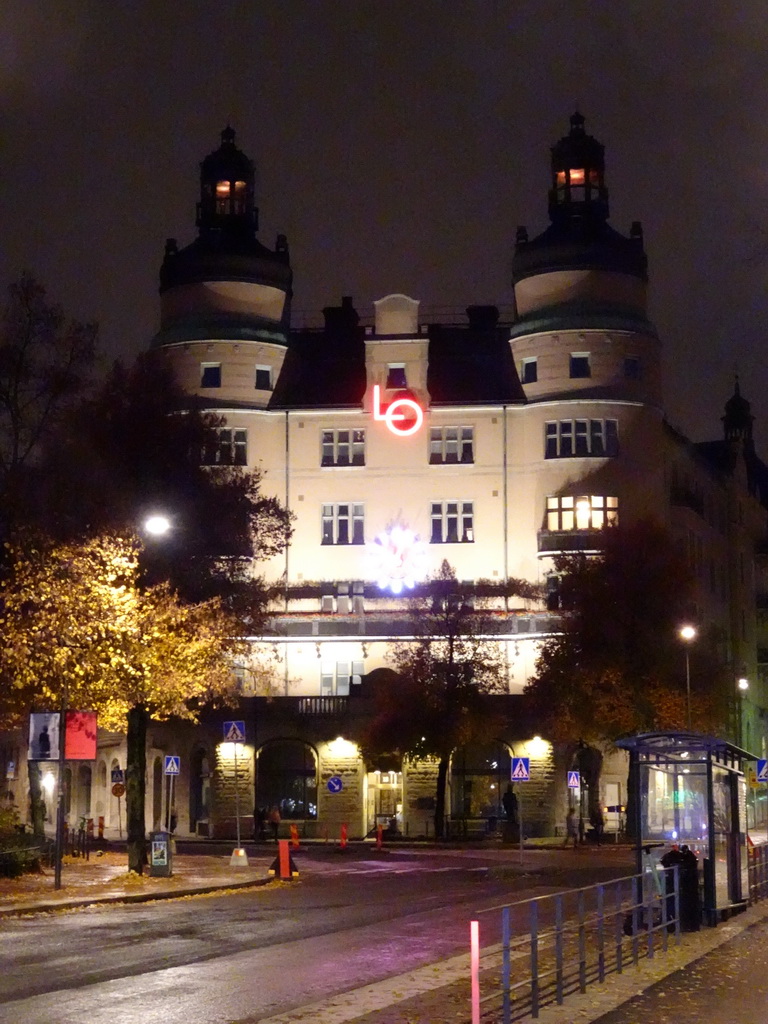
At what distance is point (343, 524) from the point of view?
79312mm

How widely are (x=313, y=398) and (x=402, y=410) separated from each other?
4.61m

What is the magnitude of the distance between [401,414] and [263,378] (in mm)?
7152

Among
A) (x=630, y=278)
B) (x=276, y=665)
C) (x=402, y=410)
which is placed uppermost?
(x=630, y=278)

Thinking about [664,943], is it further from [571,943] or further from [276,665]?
[276,665]

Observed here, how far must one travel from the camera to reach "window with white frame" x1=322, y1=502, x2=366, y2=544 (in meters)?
79.1

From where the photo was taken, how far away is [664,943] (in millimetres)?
22125

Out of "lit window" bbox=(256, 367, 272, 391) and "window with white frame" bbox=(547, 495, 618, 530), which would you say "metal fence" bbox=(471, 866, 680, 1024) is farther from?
"lit window" bbox=(256, 367, 272, 391)

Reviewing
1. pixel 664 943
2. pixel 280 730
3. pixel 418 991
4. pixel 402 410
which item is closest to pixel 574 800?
pixel 280 730

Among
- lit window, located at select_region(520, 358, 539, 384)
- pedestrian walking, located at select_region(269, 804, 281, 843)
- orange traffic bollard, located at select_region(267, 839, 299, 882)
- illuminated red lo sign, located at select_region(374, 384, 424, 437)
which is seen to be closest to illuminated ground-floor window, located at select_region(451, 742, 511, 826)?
pedestrian walking, located at select_region(269, 804, 281, 843)

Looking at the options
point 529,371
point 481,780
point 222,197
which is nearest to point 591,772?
point 481,780

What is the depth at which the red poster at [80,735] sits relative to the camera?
113ft

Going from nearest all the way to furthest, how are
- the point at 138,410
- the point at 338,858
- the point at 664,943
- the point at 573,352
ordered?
1. the point at 664,943
2. the point at 138,410
3. the point at 338,858
4. the point at 573,352

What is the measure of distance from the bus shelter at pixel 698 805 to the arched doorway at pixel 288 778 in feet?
148

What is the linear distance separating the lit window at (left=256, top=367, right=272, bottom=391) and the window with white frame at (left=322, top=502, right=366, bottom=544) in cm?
660
